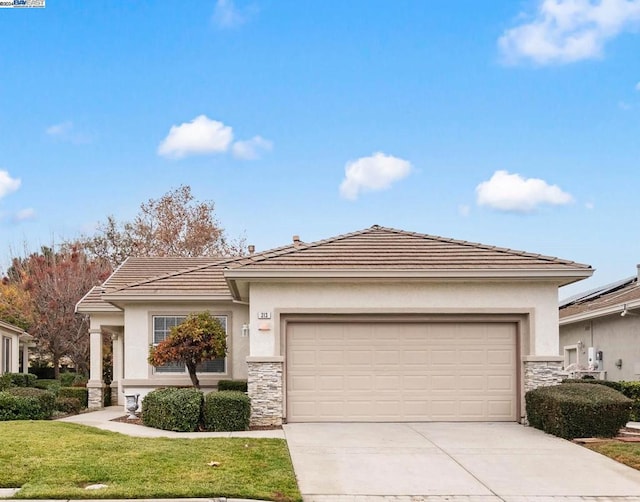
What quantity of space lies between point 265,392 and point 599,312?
11132 millimetres

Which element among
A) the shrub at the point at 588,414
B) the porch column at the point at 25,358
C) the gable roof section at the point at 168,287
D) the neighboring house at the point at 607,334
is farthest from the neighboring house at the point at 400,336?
the porch column at the point at 25,358

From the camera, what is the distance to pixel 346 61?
1983 cm

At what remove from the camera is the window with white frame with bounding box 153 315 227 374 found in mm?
18734

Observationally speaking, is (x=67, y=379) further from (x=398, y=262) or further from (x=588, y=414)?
(x=588, y=414)

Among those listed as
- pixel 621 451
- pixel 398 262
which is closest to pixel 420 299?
pixel 398 262

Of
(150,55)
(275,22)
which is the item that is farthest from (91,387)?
(275,22)

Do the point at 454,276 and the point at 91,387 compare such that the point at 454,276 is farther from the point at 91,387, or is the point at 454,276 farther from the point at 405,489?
the point at 91,387

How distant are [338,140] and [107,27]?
730 cm

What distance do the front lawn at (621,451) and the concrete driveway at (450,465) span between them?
180 mm

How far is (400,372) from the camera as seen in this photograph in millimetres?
15453

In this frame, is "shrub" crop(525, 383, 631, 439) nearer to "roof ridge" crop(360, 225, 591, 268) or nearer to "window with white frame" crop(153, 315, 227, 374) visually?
"roof ridge" crop(360, 225, 591, 268)

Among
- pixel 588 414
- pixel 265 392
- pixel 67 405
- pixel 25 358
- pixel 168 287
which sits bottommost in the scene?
pixel 25 358

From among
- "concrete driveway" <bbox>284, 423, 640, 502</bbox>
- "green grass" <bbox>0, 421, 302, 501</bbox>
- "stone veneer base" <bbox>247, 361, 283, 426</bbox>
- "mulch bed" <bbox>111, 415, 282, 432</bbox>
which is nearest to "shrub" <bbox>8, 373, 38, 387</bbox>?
"mulch bed" <bbox>111, 415, 282, 432</bbox>

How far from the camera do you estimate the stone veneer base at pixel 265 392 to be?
1500cm
